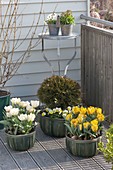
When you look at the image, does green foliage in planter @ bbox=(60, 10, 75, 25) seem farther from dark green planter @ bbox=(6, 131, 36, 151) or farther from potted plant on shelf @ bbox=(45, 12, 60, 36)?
dark green planter @ bbox=(6, 131, 36, 151)

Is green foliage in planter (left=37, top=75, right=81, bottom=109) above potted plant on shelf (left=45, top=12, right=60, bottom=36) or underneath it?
underneath

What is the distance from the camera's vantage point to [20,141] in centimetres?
392

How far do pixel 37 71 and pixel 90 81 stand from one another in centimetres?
63

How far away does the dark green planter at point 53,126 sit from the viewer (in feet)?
13.8

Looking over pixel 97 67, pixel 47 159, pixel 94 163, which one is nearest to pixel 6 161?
pixel 47 159

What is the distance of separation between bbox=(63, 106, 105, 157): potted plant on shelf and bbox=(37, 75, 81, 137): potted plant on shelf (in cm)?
35

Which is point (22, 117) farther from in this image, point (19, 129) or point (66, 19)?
point (66, 19)

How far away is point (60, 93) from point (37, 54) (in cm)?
92

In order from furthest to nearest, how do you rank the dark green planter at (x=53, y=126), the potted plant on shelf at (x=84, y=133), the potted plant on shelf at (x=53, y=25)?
the potted plant on shelf at (x=53, y=25) → the dark green planter at (x=53, y=126) → the potted plant on shelf at (x=84, y=133)

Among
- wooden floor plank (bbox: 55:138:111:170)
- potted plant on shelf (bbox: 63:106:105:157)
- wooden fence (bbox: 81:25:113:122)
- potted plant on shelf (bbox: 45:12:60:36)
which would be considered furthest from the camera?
potted plant on shelf (bbox: 45:12:60:36)

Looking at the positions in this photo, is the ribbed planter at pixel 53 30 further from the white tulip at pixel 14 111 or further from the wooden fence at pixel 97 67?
the white tulip at pixel 14 111

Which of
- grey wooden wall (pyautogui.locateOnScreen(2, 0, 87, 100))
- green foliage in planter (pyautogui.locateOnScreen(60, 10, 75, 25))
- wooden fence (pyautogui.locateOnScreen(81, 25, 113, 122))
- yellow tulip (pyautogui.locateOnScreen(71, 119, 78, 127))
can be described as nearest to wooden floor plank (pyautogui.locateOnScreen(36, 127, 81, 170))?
yellow tulip (pyautogui.locateOnScreen(71, 119, 78, 127))

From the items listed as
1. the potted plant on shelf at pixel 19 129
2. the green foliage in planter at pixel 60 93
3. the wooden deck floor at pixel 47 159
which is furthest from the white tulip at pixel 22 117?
the green foliage in planter at pixel 60 93

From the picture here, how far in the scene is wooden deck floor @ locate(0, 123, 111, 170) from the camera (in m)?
3.67
